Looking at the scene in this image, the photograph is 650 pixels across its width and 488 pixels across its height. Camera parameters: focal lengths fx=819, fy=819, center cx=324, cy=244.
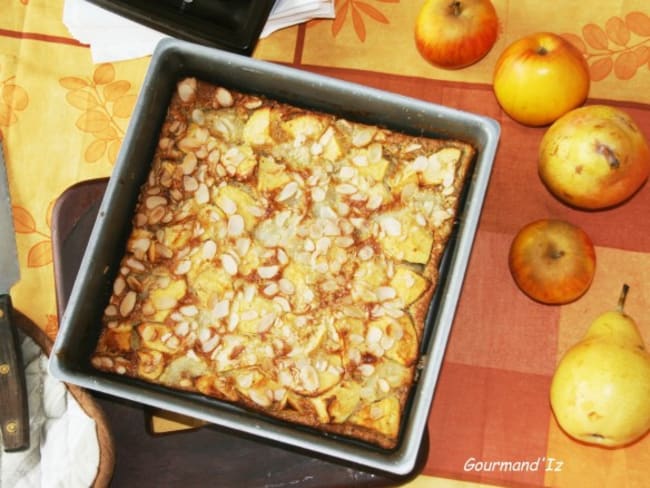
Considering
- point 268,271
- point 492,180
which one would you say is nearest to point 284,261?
point 268,271

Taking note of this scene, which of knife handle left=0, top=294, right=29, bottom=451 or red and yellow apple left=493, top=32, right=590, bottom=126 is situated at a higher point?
red and yellow apple left=493, top=32, right=590, bottom=126

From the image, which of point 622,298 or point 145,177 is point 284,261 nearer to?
point 145,177

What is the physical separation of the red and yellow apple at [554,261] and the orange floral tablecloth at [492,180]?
4 cm

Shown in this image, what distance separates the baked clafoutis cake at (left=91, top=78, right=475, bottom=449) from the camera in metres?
1.04

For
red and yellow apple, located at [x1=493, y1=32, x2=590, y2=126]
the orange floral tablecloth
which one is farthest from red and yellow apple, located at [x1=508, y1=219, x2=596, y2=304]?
red and yellow apple, located at [x1=493, y1=32, x2=590, y2=126]

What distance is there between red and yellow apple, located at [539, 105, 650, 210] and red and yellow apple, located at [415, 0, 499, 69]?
0.15m

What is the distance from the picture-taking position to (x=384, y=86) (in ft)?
3.89

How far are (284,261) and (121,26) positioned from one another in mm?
436

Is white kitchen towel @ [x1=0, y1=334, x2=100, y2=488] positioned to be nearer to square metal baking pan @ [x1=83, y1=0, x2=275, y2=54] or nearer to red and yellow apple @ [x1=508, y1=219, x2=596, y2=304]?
square metal baking pan @ [x1=83, y1=0, x2=275, y2=54]

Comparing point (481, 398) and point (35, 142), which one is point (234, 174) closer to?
point (35, 142)

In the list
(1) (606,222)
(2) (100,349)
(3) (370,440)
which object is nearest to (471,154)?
(1) (606,222)

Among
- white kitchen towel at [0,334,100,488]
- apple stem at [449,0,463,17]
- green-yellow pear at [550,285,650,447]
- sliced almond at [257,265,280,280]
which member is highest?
apple stem at [449,0,463,17]

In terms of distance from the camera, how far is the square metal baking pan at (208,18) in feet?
3.67

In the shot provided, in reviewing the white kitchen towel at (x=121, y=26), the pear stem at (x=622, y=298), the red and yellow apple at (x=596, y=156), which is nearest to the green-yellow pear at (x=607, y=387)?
the pear stem at (x=622, y=298)
